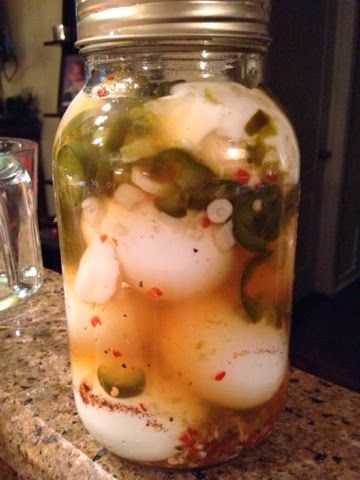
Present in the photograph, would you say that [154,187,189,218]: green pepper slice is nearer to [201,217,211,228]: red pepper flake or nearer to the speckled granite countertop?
[201,217,211,228]: red pepper flake

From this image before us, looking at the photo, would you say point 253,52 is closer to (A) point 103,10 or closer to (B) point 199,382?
(A) point 103,10

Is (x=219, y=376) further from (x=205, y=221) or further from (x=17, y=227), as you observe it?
(x=17, y=227)

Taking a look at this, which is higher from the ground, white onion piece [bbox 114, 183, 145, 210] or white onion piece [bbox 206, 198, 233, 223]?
white onion piece [bbox 114, 183, 145, 210]

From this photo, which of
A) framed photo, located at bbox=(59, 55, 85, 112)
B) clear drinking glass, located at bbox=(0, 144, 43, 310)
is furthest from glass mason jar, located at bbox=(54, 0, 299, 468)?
framed photo, located at bbox=(59, 55, 85, 112)

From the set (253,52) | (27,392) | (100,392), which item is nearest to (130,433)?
(100,392)

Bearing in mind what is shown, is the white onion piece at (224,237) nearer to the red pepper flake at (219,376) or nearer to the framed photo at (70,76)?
the red pepper flake at (219,376)
